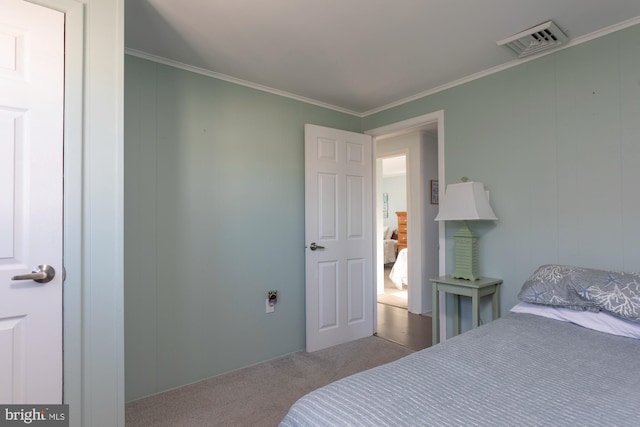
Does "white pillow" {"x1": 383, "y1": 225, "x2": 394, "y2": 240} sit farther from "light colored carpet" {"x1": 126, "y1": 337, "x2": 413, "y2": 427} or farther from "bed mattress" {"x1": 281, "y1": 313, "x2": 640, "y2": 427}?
"bed mattress" {"x1": 281, "y1": 313, "x2": 640, "y2": 427}

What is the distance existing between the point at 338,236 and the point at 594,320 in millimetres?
1971

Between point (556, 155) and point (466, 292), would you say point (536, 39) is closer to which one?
point (556, 155)

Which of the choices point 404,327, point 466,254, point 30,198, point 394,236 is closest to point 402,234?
point 394,236

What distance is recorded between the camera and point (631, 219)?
194 centimetres

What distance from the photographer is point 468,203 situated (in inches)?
95.6

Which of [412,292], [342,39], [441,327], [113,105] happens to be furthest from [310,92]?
[412,292]

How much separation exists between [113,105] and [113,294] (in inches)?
34.6

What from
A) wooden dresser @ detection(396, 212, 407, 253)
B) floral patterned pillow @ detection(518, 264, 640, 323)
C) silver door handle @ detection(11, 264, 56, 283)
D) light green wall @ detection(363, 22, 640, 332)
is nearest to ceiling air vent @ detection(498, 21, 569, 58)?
light green wall @ detection(363, 22, 640, 332)

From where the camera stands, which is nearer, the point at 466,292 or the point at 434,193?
the point at 466,292

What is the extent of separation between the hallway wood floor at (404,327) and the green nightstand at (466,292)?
53 centimetres

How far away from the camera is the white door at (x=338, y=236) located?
3.03m

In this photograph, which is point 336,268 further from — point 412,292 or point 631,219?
point 631,219

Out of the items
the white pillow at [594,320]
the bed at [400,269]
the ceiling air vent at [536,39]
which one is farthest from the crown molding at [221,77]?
the bed at [400,269]

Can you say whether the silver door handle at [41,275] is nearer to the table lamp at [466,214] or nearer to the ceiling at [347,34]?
the ceiling at [347,34]
